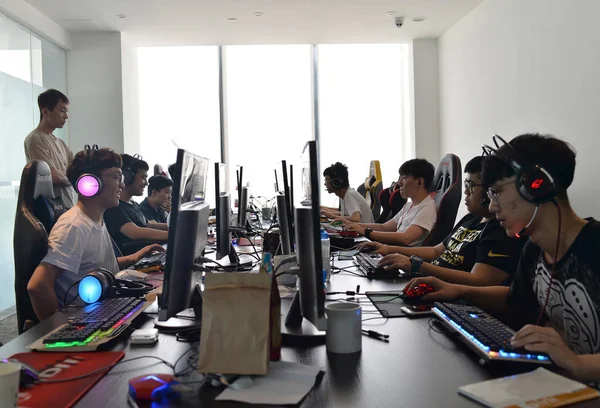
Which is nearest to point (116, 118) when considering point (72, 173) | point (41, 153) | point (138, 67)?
point (138, 67)

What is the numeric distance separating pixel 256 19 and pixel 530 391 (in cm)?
567

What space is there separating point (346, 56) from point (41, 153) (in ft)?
15.2

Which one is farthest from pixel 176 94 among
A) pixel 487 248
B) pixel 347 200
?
pixel 487 248

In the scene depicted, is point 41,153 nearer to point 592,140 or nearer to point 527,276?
point 527,276

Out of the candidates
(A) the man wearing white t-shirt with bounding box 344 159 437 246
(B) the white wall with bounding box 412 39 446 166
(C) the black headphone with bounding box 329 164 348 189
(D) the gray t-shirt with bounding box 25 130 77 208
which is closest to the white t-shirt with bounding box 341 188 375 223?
(C) the black headphone with bounding box 329 164 348 189

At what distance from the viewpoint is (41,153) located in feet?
13.5

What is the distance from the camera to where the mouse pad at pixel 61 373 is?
943 mm

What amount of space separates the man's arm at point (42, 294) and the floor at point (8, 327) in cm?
211

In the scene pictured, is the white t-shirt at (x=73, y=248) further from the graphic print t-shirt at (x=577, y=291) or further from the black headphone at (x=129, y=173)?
the black headphone at (x=129, y=173)

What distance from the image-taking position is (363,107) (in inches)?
297

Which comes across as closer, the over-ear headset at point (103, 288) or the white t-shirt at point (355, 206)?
the over-ear headset at point (103, 288)

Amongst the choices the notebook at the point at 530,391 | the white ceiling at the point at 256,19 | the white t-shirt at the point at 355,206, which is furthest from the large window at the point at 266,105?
the notebook at the point at 530,391

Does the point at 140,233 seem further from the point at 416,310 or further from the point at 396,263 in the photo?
the point at 416,310

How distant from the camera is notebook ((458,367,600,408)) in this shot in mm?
868
